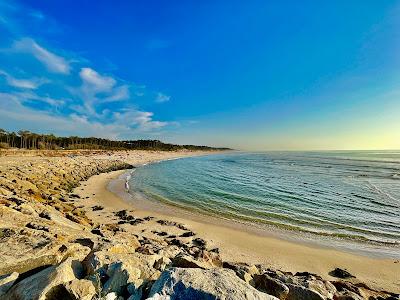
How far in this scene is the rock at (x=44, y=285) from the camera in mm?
4395

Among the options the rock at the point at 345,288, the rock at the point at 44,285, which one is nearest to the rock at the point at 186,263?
the rock at the point at 44,285

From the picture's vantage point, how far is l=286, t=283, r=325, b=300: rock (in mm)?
5512

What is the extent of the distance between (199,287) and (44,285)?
272cm

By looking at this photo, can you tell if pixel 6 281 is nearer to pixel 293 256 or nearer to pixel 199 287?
pixel 199 287

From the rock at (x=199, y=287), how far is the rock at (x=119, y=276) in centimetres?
80

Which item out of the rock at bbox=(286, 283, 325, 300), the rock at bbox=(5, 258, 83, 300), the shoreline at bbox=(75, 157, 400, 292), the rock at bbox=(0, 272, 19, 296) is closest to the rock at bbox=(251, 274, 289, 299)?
the rock at bbox=(286, 283, 325, 300)

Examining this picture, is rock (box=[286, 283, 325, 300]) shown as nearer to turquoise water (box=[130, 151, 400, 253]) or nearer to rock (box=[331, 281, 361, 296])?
rock (box=[331, 281, 361, 296])

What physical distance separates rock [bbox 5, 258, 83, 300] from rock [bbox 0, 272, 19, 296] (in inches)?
5.7

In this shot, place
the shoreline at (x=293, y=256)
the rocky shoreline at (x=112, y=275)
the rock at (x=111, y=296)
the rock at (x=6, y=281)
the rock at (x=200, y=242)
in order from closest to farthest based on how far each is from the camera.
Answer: the rocky shoreline at (x=112, y=275), the rock at (x=111, y=296), the rock at (x=6, y=281), the shoreline at (x=293, y=256), the rock at (x=200, y=242)

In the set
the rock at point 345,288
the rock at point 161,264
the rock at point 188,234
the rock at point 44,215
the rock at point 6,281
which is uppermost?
the rock at point 6,281

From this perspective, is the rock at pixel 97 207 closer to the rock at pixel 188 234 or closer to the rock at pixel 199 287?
the rock at pixel 188 234

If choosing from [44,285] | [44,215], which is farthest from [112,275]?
[44,215]

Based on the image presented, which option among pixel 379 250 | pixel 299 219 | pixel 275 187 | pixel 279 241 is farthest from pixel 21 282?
pixel 275 187

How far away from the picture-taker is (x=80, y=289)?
14.9 ft
